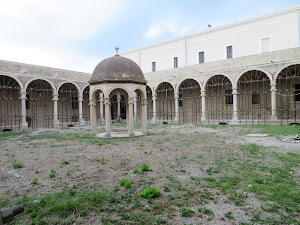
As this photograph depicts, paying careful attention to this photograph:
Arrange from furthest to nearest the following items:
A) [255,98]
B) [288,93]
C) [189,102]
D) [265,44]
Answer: [189,102] → [265,44] → [255,98] → [288,93]

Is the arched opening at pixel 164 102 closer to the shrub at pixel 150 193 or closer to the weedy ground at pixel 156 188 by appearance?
the weedy ground at pixel 156 188

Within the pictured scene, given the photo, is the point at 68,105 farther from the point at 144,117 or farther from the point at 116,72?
the point at 116,72

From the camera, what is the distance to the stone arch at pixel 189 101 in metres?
28.4

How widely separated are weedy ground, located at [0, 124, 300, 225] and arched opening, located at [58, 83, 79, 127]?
20.1 metres

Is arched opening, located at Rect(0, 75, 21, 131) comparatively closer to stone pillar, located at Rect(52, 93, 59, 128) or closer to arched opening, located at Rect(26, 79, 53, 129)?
arched opening, located at Rect(26, 79, 53, 129)

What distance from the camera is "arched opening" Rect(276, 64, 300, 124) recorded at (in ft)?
73.9

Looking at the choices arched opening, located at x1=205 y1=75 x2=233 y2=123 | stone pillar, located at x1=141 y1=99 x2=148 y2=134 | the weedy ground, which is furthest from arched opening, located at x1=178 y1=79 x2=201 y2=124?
the weedy ground

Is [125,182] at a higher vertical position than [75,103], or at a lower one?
lower

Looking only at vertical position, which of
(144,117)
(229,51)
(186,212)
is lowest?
(186,212)

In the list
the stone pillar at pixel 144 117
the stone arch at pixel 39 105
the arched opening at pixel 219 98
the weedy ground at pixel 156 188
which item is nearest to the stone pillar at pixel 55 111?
the stone arch at pixel 39 105

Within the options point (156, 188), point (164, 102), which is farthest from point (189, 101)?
point (156, 188)

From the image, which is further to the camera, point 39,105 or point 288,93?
point 39,105

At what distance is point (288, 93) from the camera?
23.0 meters

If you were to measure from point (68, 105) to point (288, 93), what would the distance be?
23376 mm
